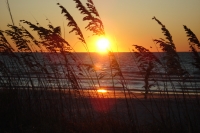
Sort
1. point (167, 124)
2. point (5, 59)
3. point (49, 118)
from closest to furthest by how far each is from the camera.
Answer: point (167, 124) → point (49, 118) → point (5, 59)

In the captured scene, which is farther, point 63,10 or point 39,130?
point 63,10

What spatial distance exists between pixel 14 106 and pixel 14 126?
74 centimetres

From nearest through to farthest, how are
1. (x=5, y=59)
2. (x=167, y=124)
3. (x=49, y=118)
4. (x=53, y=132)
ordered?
1. (x=53, y=132)
2. (x=167, y=124)
3. (x=49, y=118)
4. (x=5, y=59)

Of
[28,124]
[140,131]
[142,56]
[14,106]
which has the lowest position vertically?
[140,131]

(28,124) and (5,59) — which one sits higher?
(5,59)

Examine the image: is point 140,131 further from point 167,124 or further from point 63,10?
point 63,10

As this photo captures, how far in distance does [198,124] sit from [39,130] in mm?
3293

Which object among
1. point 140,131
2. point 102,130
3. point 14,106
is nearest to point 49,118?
point 14,106

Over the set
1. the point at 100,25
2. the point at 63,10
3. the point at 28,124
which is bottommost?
the point at 28,124

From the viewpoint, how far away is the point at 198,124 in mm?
5586

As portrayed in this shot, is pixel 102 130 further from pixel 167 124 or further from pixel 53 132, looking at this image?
pixel 167 124

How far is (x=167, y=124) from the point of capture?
5.36 meters

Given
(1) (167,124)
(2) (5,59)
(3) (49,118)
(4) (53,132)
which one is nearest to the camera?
(4) (53,132)

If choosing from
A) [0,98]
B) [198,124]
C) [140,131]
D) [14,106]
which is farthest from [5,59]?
[198,124]
